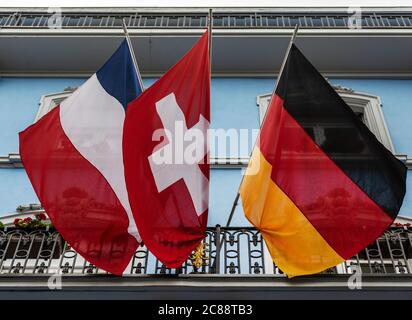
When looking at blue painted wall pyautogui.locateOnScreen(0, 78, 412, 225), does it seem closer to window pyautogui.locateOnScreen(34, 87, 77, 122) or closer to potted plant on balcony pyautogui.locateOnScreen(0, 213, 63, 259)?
window pyautogui.locateOnScreen(34, 87, 77, 122)

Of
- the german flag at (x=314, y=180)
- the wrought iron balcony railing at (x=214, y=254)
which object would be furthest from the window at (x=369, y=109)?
the german flag at (x=314, y=180)

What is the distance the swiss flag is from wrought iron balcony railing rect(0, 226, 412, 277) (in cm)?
79

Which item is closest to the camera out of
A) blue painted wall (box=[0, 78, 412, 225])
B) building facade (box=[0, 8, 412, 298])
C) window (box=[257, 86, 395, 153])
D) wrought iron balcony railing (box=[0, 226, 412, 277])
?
wrought iron balcony railing (box=[0, 226, 412, 277])

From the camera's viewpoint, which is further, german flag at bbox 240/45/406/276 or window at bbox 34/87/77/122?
window at bbox 34/87/77/122

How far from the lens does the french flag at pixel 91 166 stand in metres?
6.43

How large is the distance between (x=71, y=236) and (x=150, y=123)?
1.59 m

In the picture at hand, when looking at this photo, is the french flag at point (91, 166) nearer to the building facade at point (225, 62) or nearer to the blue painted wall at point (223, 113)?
the building facade at point (225, 62)

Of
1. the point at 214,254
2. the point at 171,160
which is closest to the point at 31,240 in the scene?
the point at 171,160

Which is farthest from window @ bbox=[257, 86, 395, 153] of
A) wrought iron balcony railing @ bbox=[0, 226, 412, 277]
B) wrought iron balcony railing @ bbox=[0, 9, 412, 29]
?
wrought iron balcony railing @ bbox=[0, 226, 412, 277]

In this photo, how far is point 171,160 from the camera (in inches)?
264

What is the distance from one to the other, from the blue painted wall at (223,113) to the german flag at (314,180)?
7.21ft

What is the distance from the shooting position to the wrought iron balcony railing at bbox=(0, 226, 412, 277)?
7.16 metres

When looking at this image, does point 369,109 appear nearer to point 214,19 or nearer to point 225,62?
point 225,62

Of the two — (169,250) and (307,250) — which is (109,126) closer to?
(169,250)
